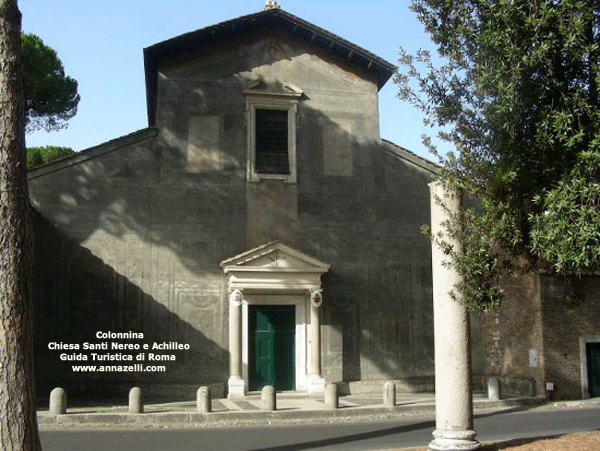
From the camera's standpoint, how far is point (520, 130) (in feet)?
26.0

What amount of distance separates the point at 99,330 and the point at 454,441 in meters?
11.7

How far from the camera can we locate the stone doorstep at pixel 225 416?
14.4 m

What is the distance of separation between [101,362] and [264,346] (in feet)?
13.9

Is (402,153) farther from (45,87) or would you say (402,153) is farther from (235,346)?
(45,87)

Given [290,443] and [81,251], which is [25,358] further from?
[81,251]

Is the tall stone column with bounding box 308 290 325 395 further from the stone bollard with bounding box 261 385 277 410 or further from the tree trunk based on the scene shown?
the tree trunk

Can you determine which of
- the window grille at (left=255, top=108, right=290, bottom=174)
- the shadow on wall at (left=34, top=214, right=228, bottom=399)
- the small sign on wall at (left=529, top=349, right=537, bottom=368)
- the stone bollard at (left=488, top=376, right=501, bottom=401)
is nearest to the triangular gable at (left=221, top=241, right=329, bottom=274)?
the shadow on wall at (left=34, top=214, right=228, bottom=399)

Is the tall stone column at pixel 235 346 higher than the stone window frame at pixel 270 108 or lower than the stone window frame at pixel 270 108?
lower

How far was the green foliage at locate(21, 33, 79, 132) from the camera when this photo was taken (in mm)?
28609

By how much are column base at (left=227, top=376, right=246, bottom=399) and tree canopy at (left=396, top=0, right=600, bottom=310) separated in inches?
416

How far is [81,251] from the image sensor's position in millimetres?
18281

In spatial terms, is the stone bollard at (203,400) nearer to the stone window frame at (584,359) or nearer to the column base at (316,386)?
the column base at (316,386)

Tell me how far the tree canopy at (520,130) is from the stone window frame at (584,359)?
1235cm

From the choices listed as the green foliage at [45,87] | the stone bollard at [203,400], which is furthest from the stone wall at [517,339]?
the green foliage at [45,87]
